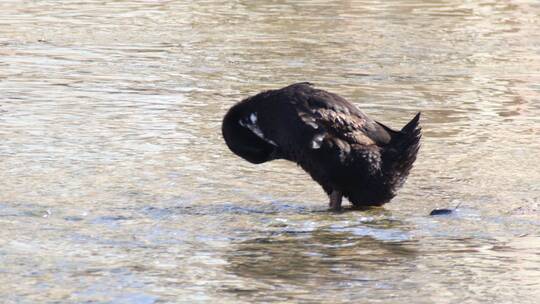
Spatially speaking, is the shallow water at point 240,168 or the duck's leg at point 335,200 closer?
Answer: the shallow water at point 240,168

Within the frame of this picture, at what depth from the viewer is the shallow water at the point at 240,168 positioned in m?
6.11

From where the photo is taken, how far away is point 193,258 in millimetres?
6449

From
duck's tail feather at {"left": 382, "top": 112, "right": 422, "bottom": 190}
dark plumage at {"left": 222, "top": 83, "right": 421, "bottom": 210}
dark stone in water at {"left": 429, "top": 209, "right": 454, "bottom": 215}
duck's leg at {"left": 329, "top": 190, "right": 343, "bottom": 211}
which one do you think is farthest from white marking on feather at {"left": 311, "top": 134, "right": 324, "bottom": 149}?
dark stone in water at {"left": 429, "top": 209, "right": 454, "bottom": 215}

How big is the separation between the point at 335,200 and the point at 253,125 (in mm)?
705

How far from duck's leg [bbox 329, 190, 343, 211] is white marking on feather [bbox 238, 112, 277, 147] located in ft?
1.58

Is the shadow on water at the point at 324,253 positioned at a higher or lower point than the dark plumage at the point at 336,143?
lower

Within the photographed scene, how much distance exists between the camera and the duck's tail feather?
7.80m

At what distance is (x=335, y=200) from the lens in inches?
309

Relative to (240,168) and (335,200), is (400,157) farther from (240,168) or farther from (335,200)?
(240,168)

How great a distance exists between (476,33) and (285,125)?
810 centimetres

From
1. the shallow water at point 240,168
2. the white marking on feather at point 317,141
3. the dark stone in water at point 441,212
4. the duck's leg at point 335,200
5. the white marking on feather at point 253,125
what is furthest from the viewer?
the white marking on feather at point 253,125

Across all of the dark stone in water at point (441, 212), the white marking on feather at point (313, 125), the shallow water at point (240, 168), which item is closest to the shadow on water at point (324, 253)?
the shallow water at point (240, 168)

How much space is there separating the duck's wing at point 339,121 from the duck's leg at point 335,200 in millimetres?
315

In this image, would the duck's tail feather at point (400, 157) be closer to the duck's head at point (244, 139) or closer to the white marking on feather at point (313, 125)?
the white marking on feather at point (313, 125)
